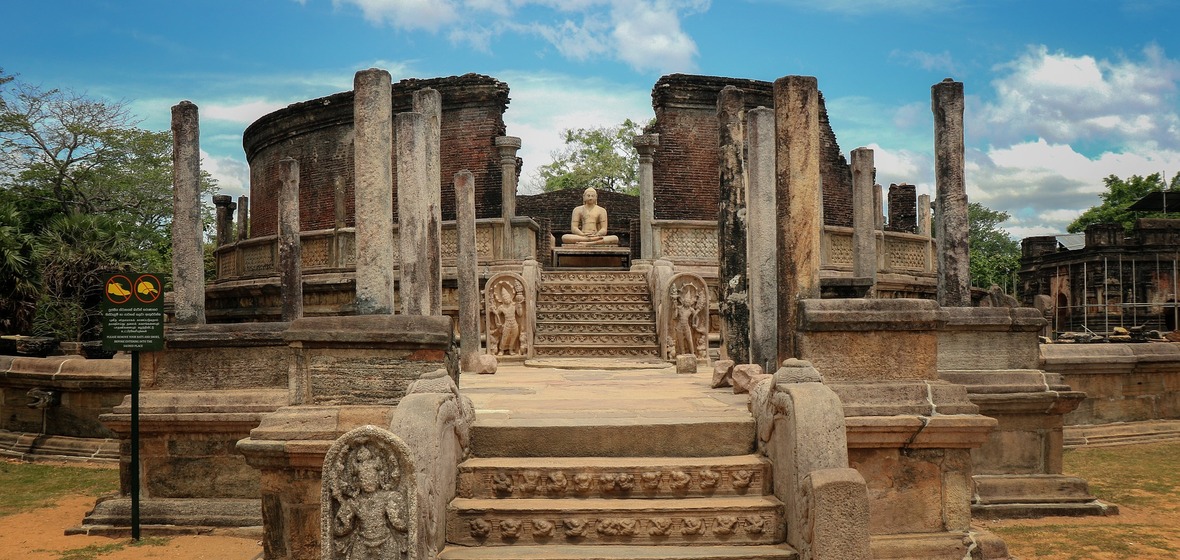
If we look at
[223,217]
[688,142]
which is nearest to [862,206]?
[688,142]

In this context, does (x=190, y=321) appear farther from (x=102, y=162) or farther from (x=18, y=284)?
(x=102, y=162)

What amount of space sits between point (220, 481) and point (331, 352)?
268 centimetres

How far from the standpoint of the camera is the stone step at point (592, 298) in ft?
50.2

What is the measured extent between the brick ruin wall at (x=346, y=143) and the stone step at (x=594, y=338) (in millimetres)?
10718

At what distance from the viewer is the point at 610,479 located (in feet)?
17.0

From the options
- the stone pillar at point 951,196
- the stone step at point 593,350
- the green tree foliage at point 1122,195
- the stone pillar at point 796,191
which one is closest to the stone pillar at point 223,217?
the stone step at point 593,350

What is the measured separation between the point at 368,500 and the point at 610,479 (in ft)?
4.84

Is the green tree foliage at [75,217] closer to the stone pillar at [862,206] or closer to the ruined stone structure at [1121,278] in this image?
the stone pillar at [862,206]

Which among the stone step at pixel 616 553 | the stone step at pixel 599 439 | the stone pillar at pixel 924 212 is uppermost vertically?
the stone pillar at pixel 924 212

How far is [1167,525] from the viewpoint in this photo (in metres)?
8.02

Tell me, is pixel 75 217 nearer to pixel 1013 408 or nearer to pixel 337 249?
pixel 337 249

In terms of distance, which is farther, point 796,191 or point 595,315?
point 595,315

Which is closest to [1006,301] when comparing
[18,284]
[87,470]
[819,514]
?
[819,514]

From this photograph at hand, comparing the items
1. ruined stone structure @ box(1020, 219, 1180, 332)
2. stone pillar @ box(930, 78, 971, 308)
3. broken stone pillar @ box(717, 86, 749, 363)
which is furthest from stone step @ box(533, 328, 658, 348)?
ruined stone structure @ box(1020, 219, 1180, 332)
